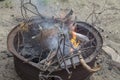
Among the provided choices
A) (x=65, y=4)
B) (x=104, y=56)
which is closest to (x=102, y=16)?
(x=65, y=4)

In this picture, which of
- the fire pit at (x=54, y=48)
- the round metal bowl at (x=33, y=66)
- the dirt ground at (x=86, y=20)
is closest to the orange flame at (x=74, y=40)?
the fire pit at (x=54, y=48)

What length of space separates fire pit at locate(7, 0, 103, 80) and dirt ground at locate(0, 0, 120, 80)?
1.43ft

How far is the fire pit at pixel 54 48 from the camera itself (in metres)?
2.90

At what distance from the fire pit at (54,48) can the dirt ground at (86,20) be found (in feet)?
1.43

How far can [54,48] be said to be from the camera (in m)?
3.24

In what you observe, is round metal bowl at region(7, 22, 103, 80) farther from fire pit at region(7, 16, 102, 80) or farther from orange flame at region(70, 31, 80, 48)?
orange flame at region(70, 31, 80, 48)

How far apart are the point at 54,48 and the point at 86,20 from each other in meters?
1.29

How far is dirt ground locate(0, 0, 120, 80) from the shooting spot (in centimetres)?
384

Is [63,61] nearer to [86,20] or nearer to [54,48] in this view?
[54,48]

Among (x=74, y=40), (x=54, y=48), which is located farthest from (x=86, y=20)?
(x=54, y=48)

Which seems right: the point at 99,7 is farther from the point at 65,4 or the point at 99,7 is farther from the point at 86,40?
the point at 86,40

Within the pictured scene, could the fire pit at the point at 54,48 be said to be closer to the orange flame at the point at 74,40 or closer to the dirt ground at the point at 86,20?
the orange flame at the point at 74,40

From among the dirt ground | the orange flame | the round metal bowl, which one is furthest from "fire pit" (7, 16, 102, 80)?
the dirt ground

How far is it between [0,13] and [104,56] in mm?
2255
